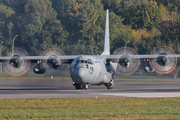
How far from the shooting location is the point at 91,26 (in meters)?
106

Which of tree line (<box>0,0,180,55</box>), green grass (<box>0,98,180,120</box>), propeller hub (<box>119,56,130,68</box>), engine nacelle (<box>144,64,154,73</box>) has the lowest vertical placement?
green grass (<box>0,98,180,120</box>)

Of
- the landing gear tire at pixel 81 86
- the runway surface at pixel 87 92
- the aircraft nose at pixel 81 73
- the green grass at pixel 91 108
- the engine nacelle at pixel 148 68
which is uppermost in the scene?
the engine nacelle at pixel 148 68

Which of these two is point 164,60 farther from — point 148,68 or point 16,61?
point 16,61

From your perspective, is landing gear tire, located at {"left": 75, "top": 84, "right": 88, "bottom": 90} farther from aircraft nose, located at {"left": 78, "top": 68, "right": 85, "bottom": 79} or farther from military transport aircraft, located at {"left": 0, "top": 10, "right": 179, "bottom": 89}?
aircraft nose, located at {"left": 78, "top": 68, "right": 85, "bottom": 79}

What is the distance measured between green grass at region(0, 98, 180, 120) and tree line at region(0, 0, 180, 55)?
196 feet

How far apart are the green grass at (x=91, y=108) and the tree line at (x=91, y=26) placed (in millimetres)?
59800

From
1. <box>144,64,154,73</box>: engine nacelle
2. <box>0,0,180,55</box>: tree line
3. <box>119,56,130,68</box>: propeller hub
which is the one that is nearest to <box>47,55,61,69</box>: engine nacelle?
<box>119,56,130,68</box>: propeller hub

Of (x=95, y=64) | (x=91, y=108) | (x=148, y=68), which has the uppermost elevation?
(x=95, y=64)

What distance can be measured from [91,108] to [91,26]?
86159 millimetres

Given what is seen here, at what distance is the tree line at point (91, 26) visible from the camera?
301 feet

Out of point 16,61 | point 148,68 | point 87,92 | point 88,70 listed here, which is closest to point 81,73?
point 88,70

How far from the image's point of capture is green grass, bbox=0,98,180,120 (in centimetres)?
1777

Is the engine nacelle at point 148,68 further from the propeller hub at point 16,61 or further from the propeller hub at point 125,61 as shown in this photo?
Answer: the propeller hub at point 16,61

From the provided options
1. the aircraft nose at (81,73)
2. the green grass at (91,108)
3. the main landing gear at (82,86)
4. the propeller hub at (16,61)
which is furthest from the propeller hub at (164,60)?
the propeller hub at (16,61)
